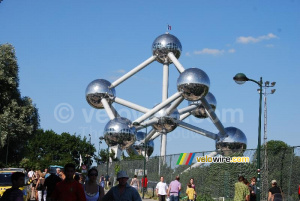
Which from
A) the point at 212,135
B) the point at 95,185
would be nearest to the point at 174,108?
the point at 212,135

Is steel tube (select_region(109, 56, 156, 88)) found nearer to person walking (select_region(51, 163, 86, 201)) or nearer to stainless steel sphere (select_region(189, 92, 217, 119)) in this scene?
stainless steel sphere (select_region(189, 92, 217, 119))

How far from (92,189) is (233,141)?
36.2 meters

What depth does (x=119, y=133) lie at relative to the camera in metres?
45.7

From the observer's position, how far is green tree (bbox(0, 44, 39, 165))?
40.1 meters

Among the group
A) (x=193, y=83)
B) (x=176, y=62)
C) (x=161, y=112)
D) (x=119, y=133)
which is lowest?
(x=119, y=133)

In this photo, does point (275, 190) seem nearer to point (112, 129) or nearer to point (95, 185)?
point (95, 185)

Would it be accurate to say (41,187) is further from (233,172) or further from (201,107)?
(201,107)

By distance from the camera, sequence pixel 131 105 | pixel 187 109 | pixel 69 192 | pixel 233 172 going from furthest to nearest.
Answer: pixel 131 105 < pixel 187 109 < pixel 233 172 < pixel 69 192

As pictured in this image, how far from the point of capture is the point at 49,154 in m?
104

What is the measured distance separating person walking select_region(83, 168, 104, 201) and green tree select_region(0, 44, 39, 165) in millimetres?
29958

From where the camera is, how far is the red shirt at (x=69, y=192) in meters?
8.61

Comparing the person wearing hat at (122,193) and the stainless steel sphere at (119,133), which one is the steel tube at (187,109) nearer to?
the stainless steel sphere at (119,133)

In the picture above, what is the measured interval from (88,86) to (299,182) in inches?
1198

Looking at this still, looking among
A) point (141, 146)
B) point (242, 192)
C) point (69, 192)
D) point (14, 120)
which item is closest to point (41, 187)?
point (242, 192)
